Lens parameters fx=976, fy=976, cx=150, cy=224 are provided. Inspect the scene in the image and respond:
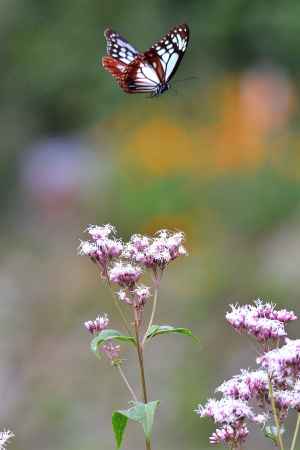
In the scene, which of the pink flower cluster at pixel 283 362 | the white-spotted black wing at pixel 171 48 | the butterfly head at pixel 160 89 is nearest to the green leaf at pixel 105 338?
the pink flower cluster at pixel 283 362

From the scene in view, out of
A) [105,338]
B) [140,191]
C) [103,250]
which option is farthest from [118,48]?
[140,191]

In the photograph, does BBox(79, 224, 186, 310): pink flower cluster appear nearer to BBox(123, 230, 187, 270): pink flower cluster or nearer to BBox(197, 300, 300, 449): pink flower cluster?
BBox(123, 230, 187, 270): pink flower cluster

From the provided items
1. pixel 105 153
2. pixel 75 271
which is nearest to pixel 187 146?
pixel 105 153

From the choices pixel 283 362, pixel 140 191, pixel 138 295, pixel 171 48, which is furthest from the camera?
pixel 140 191

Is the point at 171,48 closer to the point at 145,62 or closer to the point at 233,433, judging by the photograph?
the point at 145,62

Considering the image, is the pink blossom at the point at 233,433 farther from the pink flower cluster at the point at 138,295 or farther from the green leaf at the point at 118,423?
the pink flower cluster at the point at 138,295

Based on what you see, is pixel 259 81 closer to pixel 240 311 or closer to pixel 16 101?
pixel 16 101

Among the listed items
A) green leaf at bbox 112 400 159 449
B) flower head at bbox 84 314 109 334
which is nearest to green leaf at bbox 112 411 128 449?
green leaf at bbox 112 400 159 449
